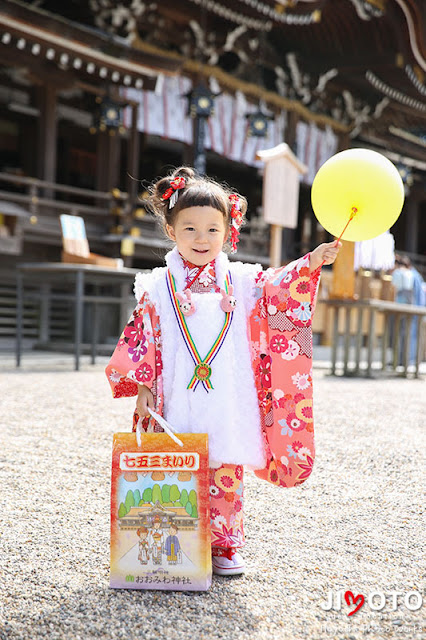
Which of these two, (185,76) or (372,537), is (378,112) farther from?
(372,537)

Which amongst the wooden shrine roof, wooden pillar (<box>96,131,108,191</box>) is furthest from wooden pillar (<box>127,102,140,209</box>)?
the wooden shrine roof

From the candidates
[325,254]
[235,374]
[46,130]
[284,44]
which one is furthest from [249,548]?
[284,44]

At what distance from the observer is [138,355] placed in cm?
186

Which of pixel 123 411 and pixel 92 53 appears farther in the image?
pixel 92 53

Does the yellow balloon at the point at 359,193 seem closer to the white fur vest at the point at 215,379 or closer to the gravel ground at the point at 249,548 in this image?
the white fur vest at the point at 215,379

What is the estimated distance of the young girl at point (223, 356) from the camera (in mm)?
1824

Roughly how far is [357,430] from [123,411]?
1.39 metres

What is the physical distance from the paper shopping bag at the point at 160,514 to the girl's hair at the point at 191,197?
666 mm

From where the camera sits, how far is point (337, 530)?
2.04 metres

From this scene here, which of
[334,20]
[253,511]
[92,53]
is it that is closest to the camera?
[253,511]

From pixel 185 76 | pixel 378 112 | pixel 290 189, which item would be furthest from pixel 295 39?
pixel 290 189

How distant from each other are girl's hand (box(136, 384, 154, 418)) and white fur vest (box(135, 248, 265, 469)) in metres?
0.05

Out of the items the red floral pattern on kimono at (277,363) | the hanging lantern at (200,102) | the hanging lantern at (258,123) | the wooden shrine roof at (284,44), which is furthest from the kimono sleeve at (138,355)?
the hanging lantern at (258,123)

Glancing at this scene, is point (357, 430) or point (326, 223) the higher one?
point (326, 223)
